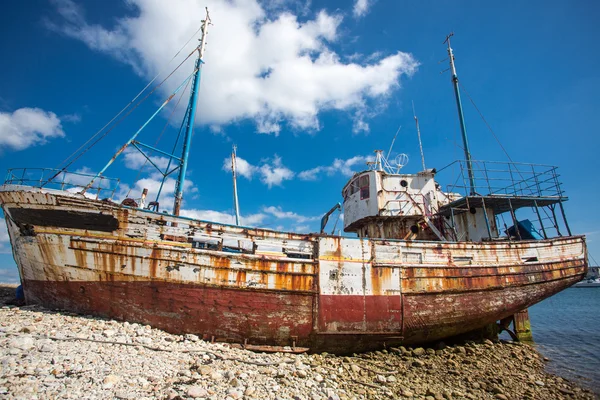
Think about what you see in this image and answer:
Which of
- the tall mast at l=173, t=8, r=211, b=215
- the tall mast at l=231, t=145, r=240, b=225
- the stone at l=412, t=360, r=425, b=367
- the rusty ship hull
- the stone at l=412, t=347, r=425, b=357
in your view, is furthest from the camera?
the tall mast at l=231, t=145, r=240, b=225

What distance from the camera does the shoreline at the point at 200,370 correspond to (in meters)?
5.00

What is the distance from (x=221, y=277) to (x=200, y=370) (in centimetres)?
262

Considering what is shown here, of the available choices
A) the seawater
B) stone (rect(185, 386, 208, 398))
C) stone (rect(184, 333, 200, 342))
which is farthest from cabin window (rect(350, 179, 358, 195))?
stone (rect(185, 386, 208, 398))

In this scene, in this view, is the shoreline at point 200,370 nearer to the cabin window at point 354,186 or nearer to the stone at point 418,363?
the stone at point 418,363

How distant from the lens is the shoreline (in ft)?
16.4

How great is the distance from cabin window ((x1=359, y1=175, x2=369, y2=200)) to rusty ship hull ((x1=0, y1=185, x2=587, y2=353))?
397 centimetres

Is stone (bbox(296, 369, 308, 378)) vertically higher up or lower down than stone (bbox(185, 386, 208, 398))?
lower down

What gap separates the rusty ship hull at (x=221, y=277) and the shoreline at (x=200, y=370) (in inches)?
20.4

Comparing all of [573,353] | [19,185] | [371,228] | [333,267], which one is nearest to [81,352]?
[19,185]

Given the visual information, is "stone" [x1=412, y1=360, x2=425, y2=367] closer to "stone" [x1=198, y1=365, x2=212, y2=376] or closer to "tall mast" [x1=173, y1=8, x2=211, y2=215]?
"stone" [x1=198, y1=365, x2=212, y2=376]

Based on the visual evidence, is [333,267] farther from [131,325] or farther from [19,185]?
[19,185]

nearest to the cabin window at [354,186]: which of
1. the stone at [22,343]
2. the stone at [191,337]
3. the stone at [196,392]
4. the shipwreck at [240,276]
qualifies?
the shipwreck at [240,276]

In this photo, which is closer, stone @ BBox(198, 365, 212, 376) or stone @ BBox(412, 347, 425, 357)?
stone @ BBox(198, 365, 212, 376)

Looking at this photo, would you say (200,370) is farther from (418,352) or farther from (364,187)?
(364,187)
